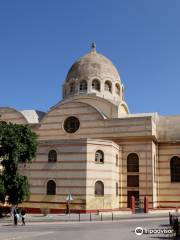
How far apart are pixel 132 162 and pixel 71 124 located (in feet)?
25.5

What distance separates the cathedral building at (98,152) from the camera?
A: 1378 inches

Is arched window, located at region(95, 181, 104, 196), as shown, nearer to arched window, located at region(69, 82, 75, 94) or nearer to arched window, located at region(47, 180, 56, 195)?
arched window, located at region(47, 180, 56, 195)

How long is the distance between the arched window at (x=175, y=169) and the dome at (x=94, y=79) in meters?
9.17

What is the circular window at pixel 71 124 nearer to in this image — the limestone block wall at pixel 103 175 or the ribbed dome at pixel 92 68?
the limestone block wall at pixel 103 175

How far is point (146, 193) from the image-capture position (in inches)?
1471

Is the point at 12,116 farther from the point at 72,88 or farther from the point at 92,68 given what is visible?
the point at 92,68

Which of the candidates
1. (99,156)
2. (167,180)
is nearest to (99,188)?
(99,156)

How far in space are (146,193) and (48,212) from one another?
10.1 metres

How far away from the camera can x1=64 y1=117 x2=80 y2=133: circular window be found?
40.2 m

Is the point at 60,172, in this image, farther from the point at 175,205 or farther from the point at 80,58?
the point at 80,58

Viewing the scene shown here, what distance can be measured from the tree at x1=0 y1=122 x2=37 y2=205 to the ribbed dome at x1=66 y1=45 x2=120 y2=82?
54.1 feet

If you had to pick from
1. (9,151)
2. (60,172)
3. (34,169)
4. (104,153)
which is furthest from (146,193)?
(9,151)

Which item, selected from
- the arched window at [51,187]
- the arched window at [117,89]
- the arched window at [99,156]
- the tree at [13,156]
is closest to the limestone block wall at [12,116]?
the arched window at [51,187]

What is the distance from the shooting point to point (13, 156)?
96.4ft
